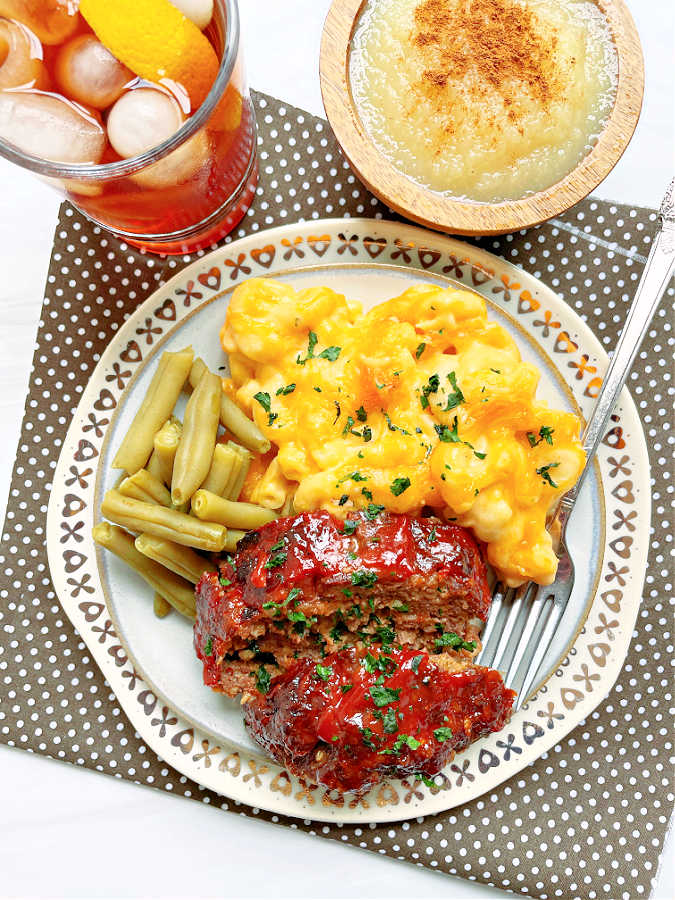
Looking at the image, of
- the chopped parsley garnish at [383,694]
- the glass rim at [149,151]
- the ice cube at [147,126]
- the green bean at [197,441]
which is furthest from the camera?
the green bean at [197,441]

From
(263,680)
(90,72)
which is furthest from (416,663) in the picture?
(90,72)

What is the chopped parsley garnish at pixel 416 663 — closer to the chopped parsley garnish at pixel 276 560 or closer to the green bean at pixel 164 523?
the chopped parsley garnish at pixel 276 560

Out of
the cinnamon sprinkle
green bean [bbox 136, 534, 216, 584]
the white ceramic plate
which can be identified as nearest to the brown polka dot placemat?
the white ceramic plate

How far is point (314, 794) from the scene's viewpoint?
3623 mm

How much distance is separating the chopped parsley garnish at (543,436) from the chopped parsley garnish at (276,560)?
1179 mm

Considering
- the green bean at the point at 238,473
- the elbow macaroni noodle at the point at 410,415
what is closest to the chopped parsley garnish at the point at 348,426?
the elbow macaroni noodle at the point at 410,415

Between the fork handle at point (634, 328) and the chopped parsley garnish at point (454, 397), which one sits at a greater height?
the fork handle at point (634, 328)

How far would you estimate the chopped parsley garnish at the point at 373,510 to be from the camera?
3.21 meters

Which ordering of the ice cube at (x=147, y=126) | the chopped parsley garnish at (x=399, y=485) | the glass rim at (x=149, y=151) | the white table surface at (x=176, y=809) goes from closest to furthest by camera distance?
the glass rim at (x=149, y=151) < the ice cube at (x=147, y=126) < the chopped parsley garnish at (x=399, y=485) < the white table surface at (x=176, y=809)

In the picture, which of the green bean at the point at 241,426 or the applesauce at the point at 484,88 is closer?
the applesauce at the point at 484,88

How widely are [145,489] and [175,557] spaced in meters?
0.35

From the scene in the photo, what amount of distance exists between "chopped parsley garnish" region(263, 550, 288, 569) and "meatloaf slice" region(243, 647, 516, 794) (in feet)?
1.50

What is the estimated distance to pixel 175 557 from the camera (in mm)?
3482

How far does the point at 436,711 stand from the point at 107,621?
1.68 m
